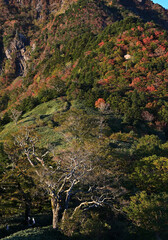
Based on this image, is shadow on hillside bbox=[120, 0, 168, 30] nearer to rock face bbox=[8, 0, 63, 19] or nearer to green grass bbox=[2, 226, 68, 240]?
rock face bbox=[8, 0, 63, 19]

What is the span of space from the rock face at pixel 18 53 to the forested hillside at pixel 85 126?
0.90 metres

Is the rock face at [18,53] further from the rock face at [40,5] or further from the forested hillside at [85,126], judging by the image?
the rock face at [40,5]

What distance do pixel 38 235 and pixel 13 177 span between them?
6620 millimetres

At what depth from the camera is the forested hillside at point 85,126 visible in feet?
63.5

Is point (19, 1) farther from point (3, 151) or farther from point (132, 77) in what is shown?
point (3, 151)

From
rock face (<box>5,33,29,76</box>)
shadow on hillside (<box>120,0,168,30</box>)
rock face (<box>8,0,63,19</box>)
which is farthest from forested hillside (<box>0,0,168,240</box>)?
shadow on hillside (<box>120,0,168,30</box>)

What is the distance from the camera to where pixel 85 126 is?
3816cm

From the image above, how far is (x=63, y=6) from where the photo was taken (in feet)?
563

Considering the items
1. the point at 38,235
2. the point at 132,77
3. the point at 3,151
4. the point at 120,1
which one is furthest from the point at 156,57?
the point at 120,1

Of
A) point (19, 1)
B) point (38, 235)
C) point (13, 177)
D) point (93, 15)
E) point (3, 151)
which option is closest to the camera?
point (38, 235)

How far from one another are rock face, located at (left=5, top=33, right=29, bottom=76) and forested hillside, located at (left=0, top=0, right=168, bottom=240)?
0.90m

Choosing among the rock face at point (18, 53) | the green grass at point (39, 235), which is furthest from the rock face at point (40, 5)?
the green grass at point (39, 235)

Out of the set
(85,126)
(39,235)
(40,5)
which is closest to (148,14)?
(40,5)

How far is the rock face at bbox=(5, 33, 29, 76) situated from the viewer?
15562 centimetres
